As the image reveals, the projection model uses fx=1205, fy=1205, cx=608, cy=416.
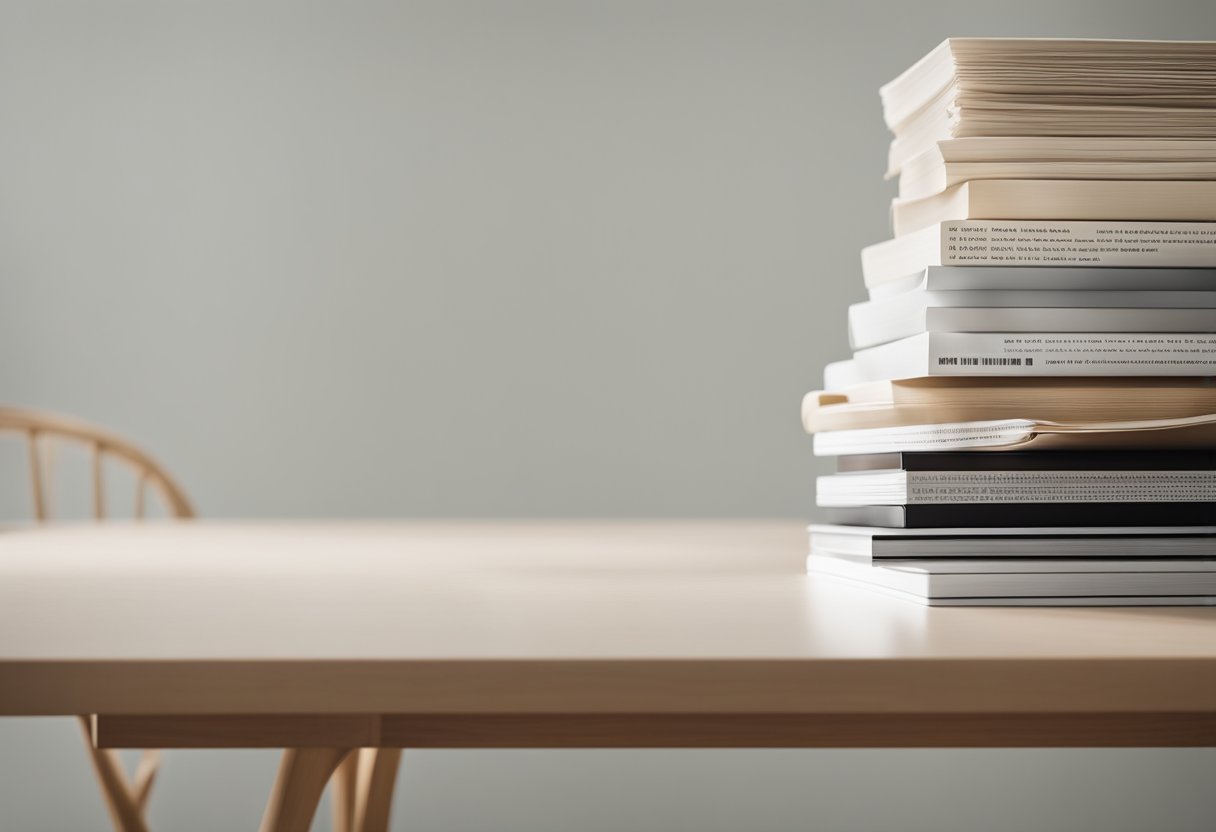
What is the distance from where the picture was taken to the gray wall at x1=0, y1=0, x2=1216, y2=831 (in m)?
2.78

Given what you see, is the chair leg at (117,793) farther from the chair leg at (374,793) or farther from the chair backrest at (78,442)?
the chair backrest at (78,442)

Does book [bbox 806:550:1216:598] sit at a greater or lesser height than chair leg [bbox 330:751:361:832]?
greater

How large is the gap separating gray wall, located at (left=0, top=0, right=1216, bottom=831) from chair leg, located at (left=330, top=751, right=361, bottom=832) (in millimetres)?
1594

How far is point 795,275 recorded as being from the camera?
290 cm

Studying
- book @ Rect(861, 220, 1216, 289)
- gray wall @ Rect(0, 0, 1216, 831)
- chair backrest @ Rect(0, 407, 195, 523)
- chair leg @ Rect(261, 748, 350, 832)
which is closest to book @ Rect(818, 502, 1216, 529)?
book @ Rect(861, 220, 1216, 289)

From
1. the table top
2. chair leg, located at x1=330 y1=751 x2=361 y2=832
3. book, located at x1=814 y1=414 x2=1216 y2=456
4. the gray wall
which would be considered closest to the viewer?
the table top

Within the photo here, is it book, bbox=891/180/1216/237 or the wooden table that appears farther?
book, bbox=891/180/1216/237

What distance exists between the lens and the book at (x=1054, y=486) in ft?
1.90

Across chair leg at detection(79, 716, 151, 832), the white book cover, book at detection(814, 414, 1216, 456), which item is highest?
the white book cover

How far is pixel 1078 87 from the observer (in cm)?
61

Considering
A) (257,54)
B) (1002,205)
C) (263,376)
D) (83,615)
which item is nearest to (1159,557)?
(1002,205)

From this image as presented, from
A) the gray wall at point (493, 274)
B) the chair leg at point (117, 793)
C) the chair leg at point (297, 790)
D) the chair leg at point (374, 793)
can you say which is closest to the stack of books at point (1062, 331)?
the chair leg at point (297, 790)

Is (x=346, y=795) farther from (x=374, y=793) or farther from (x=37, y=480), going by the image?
(x=37, y=480)

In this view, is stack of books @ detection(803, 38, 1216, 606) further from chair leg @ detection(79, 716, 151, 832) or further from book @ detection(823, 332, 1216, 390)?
chair leg @ detection(79, 716, 151, 832)
